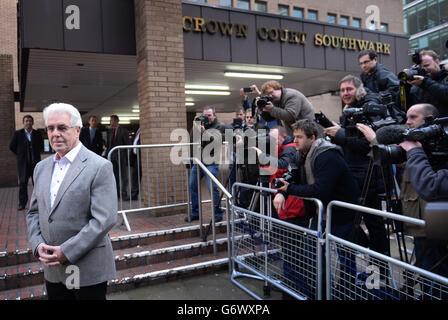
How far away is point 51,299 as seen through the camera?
89.0 inches

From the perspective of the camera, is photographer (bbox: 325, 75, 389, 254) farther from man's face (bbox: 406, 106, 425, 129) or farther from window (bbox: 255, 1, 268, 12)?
window (bbox: 255, 1, 268, 12)

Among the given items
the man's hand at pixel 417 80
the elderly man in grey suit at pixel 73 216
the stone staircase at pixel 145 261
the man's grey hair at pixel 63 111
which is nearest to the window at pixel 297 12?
the stone staircase at pixel 145 261

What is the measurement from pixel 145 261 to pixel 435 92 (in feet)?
12.5

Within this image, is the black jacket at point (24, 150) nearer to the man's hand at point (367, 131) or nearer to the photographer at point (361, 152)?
the photographer at point (361, 152)

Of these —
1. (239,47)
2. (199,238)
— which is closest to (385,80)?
(199,238)

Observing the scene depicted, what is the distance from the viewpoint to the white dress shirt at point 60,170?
2234 mm

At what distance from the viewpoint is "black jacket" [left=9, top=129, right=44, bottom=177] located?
6.77 metres

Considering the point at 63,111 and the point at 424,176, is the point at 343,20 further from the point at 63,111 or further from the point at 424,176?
the point at 63,111

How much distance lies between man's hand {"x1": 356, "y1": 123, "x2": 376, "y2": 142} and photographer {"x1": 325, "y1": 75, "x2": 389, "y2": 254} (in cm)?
28

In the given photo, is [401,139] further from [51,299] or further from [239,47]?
[239,47]

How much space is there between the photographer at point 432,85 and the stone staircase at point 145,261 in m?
3.03

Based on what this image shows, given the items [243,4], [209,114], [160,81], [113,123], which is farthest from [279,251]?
[243,4]

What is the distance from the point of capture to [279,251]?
3488 millimetres
